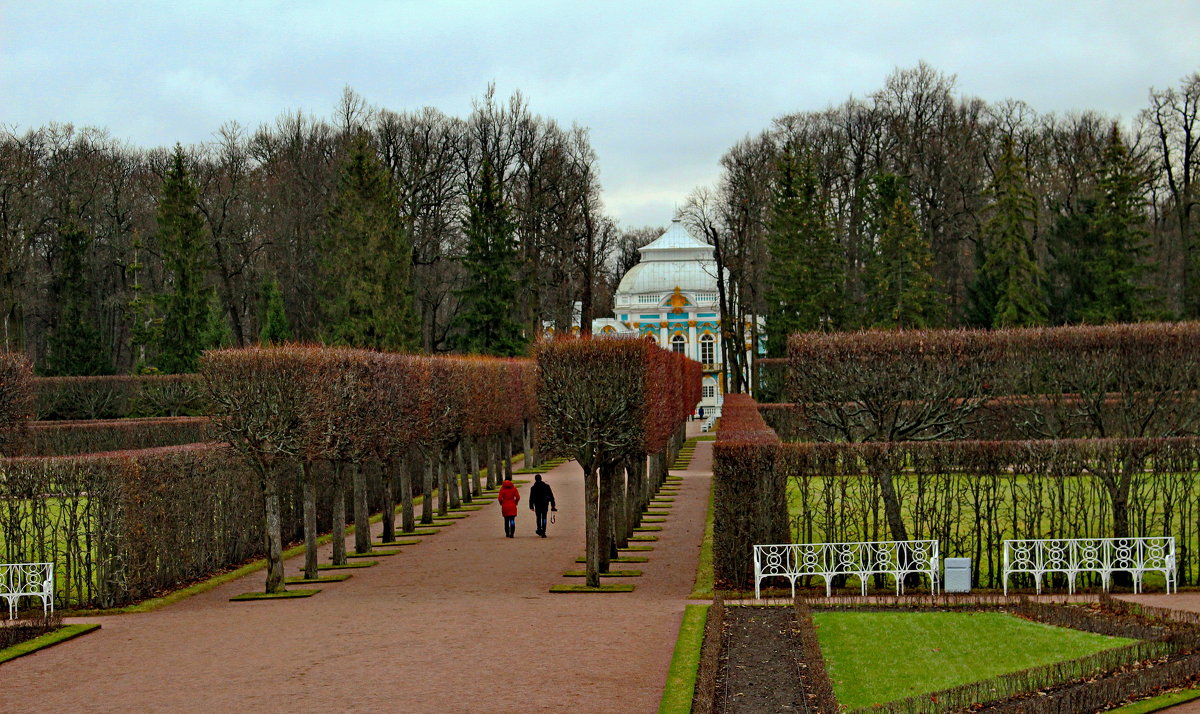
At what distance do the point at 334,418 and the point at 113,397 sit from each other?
31165mm

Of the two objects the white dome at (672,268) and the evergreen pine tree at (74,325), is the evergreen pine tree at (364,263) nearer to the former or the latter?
the evergreen pine tree at (74,325)

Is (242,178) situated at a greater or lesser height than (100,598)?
greater

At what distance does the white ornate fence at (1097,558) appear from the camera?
1911 centimetres

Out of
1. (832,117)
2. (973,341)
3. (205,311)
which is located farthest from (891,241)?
(205,311)

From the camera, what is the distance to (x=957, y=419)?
27500mm

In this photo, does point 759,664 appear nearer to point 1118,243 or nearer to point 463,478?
point 463,478

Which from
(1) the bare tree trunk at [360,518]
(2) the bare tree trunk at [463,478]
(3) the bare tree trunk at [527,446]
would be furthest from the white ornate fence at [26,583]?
(3) the bare tree trunk at [527,446]

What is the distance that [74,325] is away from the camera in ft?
186

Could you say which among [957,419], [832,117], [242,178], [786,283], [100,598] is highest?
[832,117]

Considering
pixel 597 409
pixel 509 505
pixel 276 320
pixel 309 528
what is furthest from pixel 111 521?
pixel 276 320

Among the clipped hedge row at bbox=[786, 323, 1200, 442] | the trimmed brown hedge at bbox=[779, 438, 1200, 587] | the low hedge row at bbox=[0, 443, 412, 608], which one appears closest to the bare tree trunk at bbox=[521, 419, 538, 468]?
the clipped hedge row at bbox=[786, 323, 1200, 442]

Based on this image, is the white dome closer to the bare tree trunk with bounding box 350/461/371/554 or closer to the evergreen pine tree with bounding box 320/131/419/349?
the evergreen pine tree with bounding box 320/131/419/349

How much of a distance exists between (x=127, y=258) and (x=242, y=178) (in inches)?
269

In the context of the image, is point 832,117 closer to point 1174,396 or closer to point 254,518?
point 1174,396
